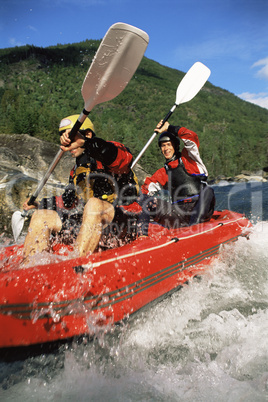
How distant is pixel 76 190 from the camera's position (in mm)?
2873

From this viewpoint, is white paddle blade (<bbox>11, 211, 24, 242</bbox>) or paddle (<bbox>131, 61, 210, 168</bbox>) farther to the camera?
paddle (<bbox>131, 61, 210, 168</bbox>)

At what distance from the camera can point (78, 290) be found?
1788mm

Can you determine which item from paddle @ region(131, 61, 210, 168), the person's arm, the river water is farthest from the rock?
the river water

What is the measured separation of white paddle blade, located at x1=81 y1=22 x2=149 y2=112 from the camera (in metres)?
2.42

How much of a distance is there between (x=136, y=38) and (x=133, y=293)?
2260 mm

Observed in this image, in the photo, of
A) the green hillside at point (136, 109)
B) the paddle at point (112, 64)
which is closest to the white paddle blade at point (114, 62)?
the paddle at point (112, 64)

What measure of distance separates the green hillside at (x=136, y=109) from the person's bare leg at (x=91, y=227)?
971 inches

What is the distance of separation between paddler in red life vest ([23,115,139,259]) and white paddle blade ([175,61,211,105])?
264 centimetres

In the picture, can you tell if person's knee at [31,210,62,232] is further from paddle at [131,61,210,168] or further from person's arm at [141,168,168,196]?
paddle at [131,61,210,168]

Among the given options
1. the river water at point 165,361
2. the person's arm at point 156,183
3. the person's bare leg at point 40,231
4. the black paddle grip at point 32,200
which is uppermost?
the person's arm at point 156,183

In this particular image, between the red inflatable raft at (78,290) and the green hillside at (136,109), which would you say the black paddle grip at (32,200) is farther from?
the green hillside at (136,109)

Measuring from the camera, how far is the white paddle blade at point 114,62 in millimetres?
2422

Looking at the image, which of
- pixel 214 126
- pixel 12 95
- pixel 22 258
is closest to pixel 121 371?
pixel 22 258

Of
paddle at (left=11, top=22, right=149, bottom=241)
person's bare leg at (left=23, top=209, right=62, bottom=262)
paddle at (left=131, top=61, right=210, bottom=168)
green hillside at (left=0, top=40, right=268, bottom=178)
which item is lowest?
person's bare leg at (left=23, top=209, right=62, bottom=262)
